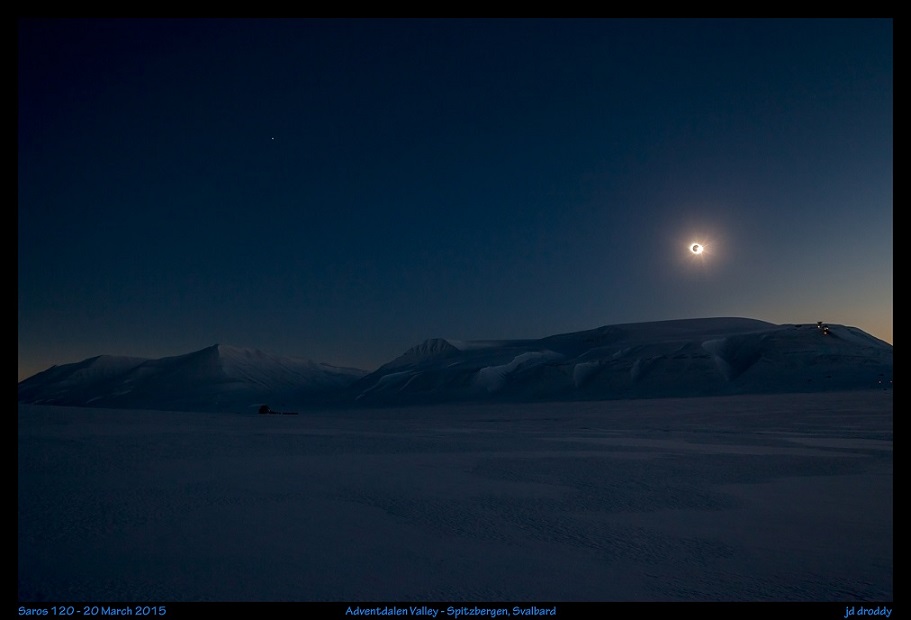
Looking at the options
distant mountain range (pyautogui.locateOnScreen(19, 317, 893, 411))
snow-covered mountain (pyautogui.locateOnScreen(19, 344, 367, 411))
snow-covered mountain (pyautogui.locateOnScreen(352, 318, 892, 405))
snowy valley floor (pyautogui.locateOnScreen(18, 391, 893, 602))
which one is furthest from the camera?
snow-covered mountain (pyautogui.locateOnScreen(19, 344, 367, 411))

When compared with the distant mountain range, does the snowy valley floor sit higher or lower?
A: higher

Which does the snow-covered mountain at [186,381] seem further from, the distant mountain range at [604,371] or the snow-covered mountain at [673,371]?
the snow-covered mountain at [673,371]

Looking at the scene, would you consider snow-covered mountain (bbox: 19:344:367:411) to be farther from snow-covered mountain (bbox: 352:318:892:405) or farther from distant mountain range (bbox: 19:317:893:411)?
snow-covered mountain (bbox: 352:318:892:405)

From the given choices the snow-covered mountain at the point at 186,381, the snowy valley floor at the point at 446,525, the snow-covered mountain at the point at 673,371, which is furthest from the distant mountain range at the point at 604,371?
the snowy valley floor at the point at 446,525

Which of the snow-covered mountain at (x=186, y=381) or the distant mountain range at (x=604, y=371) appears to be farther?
the snow-covered mountain at (x=186, y=381)

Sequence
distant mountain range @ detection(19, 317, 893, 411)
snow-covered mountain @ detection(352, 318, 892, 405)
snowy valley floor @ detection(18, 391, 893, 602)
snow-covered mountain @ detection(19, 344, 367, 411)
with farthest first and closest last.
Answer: snow-covered mountain @ detection(19, 344, 367, 411) → distant mountain range @ detection(19, 317, 893, 411) → snow-covered mountain @ detection(352, 318, 892, 405) → snowy valley floor @ detection(18, 391, 893, 602)

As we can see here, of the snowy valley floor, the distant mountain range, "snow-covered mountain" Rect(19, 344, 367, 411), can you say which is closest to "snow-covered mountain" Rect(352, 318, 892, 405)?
the distant mountain range
